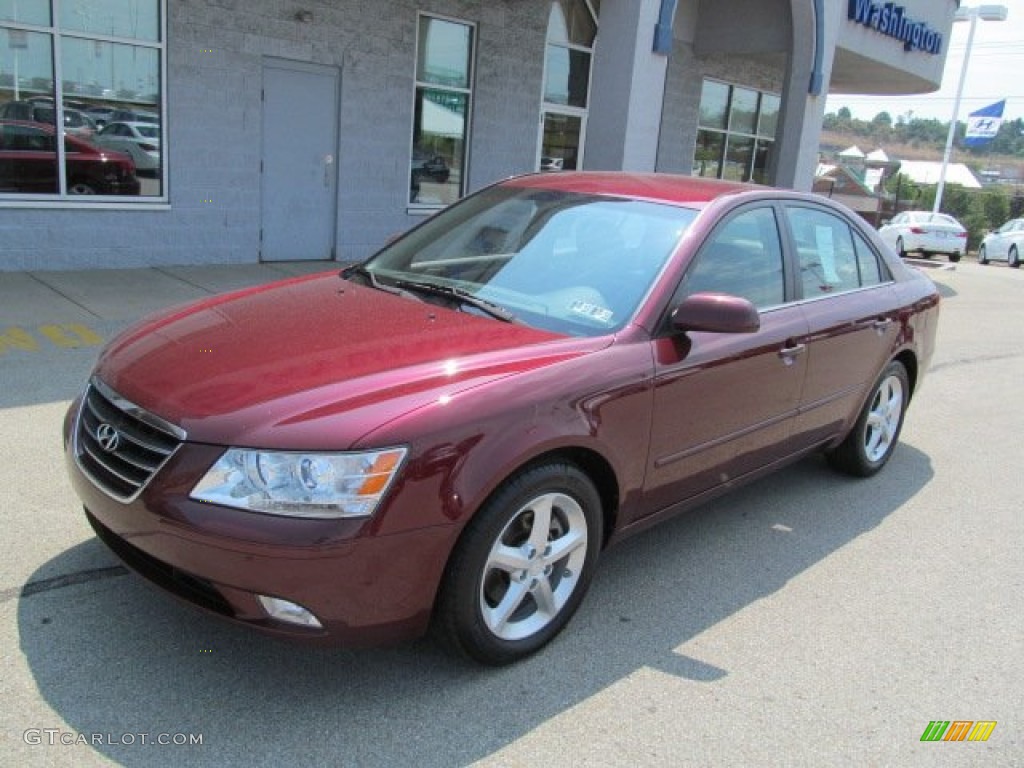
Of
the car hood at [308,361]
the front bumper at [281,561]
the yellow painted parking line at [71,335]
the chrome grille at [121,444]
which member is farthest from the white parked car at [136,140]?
the front bumper at [281,561]

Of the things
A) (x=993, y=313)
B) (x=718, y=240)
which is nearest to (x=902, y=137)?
(x=993, y=313)

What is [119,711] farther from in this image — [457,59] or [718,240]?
[457,59]

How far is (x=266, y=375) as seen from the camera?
292 cm

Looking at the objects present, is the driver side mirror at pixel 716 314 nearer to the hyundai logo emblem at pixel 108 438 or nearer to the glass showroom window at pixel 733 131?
the hyundai logo emblem at pixel 108 438

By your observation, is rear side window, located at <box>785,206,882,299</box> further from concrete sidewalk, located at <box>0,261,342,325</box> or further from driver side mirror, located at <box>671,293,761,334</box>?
concrete sidewalk, located at <box>0,261,342,325</box>

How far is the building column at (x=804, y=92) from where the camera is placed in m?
13.0

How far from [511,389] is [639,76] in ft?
25.0

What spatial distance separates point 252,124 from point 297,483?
8664mm

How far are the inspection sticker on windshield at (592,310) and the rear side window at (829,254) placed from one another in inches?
55.5

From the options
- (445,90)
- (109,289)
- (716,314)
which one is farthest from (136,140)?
(716,314)

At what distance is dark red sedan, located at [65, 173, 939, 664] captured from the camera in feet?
8.63

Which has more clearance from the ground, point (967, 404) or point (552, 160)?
point (552, 160)

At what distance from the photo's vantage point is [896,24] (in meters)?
16.2

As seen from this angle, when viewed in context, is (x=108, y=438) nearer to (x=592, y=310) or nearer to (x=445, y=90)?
(x=592, y=310)
